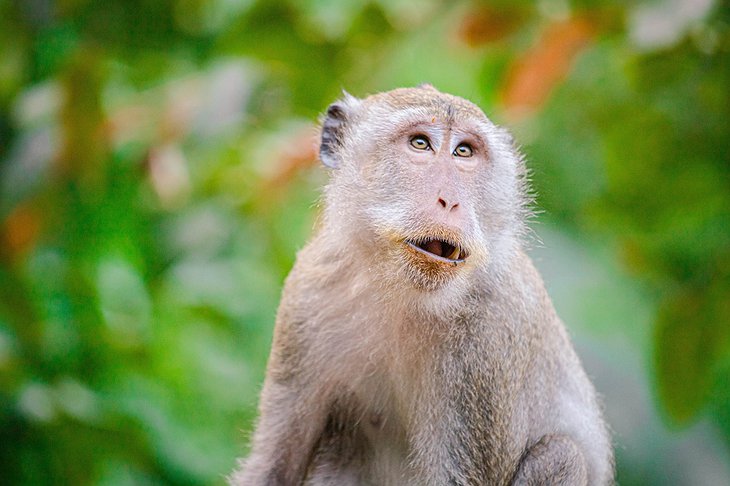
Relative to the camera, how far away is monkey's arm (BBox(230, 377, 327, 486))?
4984 mm

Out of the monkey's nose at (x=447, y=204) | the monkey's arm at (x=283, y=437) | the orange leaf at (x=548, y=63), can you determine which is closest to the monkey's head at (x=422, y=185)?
the monkey's nose at (x=447, y=204)

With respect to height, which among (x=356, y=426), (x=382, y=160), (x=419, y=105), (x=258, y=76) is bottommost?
(x=356, y=426)

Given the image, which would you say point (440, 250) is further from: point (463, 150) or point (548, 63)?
point (548, 63)

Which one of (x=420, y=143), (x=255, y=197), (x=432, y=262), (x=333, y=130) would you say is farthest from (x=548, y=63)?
(x=432, y=262)

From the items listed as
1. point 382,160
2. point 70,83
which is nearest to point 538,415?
point 382,160

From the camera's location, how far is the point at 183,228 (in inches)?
300

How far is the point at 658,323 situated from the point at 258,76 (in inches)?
114

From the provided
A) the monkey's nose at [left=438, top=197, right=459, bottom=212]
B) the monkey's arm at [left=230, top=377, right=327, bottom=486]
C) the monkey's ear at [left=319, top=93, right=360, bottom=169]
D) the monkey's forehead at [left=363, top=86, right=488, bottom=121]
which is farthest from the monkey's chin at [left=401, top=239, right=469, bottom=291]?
the monkey's arm at [left=230, top=377, right=327, bottom=486]

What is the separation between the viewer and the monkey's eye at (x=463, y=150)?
4.48 meters

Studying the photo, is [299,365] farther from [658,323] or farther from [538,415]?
[658,323]

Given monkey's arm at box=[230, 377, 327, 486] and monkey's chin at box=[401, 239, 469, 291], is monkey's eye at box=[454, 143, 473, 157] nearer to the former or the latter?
monkey's chin at box=[401, 239, 469, 291]

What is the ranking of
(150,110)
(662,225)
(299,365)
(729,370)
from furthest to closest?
1. (729,370)
2. (150,110)
3. (662,225)
4. (299,365)

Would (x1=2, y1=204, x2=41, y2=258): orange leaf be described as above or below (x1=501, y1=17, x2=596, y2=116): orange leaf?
below

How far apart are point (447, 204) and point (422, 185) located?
182mm
